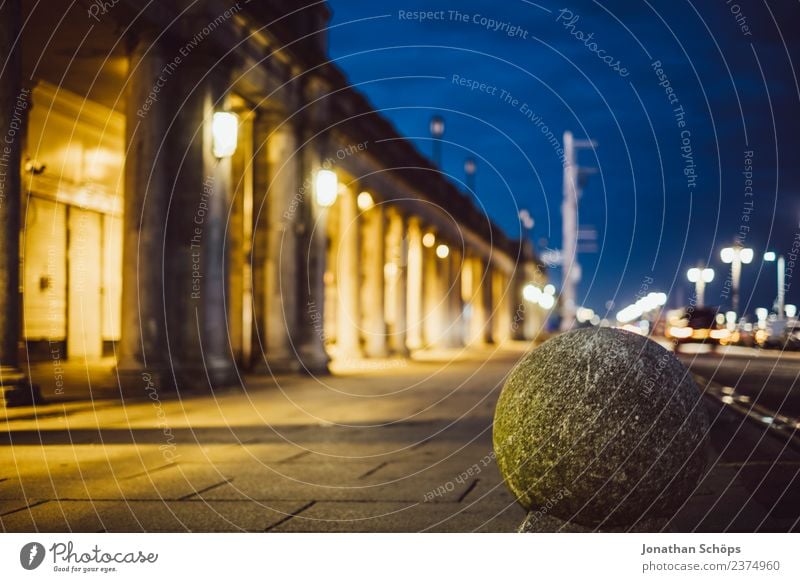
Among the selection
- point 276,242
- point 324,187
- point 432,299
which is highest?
point 324,187

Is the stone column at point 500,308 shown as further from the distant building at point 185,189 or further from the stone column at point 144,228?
the stone column at point 144,228

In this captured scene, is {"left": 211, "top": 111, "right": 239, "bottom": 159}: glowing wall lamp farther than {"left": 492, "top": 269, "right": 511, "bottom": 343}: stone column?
No

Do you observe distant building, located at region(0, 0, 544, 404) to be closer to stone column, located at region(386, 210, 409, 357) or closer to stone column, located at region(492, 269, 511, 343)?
stone column, located at region(386, 210, 409, 357)

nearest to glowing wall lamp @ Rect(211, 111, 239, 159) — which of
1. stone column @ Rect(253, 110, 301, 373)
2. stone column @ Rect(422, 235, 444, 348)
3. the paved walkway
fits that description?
the paved walkway

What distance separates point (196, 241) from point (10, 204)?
5728 mm

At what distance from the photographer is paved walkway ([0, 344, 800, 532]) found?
25.6ft

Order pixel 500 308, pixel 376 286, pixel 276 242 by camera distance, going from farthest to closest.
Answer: pixel 500 308
pixel 376 286
pixel 276 242

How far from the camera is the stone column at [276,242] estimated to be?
87.3 ft

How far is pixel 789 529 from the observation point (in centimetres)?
745

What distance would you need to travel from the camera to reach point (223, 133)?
20.3m

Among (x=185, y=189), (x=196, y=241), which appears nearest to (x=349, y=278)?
(x=196, y=241)

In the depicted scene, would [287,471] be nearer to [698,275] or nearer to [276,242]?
[276,242]

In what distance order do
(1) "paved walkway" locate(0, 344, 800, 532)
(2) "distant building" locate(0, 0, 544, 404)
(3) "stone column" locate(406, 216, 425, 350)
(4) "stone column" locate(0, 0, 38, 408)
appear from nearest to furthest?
(1) "paved walkway" locate(0, 344, 800, 532), (4) "stone column" locate(0, 0, 38, 408), (2) "distant building" locate(0, 0, 544, 404), (3) "stone column" locate(406, 216, 425, 350)

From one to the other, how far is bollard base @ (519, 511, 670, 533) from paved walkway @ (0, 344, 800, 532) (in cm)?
90
